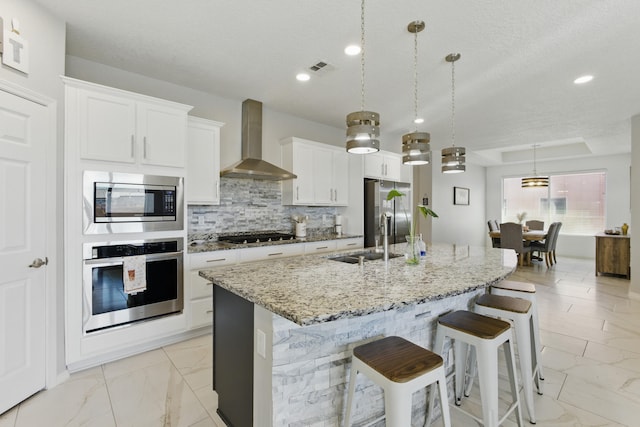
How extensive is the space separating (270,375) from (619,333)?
383 cm

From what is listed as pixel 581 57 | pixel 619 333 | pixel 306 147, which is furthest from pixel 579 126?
pixel 306 147

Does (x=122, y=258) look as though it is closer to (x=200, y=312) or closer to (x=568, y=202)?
(x=200, y=312)

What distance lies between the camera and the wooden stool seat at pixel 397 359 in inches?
49.9

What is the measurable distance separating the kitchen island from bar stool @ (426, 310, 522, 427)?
138 millimetres

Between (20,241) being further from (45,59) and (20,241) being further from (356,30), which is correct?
(356,30)

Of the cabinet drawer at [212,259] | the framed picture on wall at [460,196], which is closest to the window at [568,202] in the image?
the framed picture on wall at [460,196]

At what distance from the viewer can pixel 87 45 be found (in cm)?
263

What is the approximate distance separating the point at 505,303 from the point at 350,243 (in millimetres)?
2566

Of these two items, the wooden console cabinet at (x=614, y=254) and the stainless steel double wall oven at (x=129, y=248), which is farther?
the wooden console cabinet at (x=614, y=254)

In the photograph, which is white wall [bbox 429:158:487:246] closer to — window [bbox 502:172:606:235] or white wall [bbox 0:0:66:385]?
window [bbox 502:172:606:235]

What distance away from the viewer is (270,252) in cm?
356

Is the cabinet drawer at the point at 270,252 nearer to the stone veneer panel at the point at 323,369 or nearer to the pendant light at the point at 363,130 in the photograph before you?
the pendant light at the point at 363,130

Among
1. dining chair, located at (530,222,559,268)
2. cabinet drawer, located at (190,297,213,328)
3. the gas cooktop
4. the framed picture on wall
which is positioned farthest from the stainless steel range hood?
the framed picture on wall

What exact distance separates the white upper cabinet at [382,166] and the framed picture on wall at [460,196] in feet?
12.4
